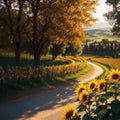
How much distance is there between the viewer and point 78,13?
3155 cm

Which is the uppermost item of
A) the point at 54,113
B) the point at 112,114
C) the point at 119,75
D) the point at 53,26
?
the point at 53,26

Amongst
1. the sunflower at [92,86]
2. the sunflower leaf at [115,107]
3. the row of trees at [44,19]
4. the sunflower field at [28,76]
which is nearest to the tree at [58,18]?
the row of trees at [44,19]

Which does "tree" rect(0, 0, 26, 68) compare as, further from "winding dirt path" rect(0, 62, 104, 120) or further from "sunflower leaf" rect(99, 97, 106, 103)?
"sunflower leaf" rect(99, 97, 106, 103)

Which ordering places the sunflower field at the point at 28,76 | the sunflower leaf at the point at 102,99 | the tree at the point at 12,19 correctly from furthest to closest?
the tree at the point at 12,19 → the sunflower field at the point at 28,76 → the sunflower leaf at the point at 102,99

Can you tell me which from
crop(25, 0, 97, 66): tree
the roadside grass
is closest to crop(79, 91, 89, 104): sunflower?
the roadside grass

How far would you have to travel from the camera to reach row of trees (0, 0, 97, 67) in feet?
96.4

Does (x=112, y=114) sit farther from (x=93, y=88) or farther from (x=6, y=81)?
(x=6, y=81)

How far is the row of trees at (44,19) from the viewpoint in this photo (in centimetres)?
2939

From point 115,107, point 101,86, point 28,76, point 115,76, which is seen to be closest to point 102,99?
point 101,86

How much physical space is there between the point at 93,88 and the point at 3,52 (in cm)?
5001

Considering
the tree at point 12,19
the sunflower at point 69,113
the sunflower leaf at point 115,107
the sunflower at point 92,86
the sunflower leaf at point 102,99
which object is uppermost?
the tree at point 12,19

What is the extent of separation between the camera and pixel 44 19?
32031mm

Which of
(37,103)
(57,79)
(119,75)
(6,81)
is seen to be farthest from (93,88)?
(57,79)

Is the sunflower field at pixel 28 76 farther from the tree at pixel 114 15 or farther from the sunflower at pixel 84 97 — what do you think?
the tree at pixel 114 15
